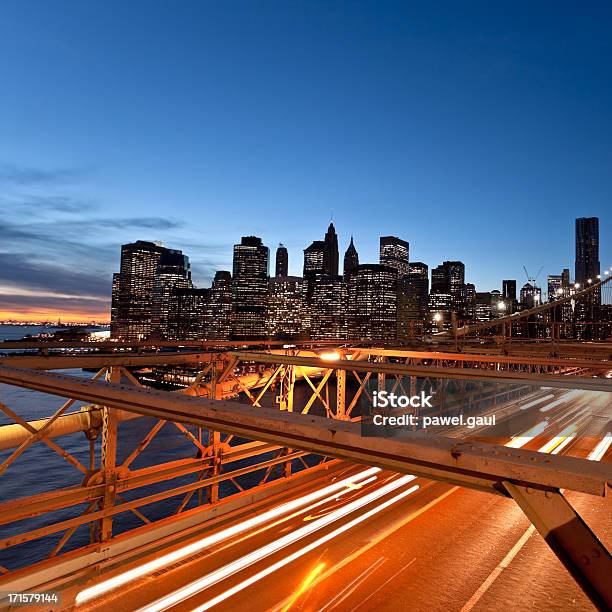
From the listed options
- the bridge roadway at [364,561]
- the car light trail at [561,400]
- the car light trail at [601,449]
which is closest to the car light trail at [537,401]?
the car light trail at [561,400]

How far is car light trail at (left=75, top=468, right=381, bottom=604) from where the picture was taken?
7.23 metres

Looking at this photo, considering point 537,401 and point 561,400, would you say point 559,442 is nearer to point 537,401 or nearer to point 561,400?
point 537,401

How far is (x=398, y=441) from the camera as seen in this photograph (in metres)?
2.91

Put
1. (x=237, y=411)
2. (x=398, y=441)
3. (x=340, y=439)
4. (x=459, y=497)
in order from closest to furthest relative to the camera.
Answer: (x=398, y=441) → (x=340, y=439) → (x=237, y=411) → (x=459, y=497)

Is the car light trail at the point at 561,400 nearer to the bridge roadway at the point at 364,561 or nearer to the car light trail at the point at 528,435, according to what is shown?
the car light trail at the point at 528,435

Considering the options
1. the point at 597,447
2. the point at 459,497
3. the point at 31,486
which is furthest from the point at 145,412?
the point at 31,486

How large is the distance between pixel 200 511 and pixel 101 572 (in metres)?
2.25

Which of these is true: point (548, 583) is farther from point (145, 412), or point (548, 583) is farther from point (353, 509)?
point (145, 412)

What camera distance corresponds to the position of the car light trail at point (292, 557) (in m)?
7.14

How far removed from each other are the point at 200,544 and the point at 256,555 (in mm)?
1127

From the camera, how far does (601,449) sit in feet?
61.2

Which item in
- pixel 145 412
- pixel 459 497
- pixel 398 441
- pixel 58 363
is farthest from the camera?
pixel 459 497

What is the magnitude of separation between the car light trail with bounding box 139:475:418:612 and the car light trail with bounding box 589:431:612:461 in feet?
33.4

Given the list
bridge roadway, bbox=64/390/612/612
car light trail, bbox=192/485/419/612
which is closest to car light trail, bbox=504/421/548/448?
bridge roadway, bbox=64/390/612/612
